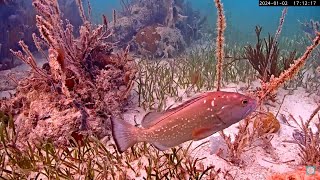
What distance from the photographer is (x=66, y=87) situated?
14.5 feet

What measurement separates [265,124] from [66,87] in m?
3.25

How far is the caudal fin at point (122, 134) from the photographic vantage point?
2.75m

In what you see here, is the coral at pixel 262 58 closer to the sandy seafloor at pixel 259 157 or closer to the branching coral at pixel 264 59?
the branching coral at pixel 264 59

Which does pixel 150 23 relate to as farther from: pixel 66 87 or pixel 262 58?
pixel 66 87

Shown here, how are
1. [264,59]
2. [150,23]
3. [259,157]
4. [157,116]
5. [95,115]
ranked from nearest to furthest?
[157,116]
[259,157]
[95,115]
[264,59]
[150,23]

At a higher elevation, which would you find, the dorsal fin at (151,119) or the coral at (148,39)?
the coral at (148,39)

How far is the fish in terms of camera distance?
2625 mm

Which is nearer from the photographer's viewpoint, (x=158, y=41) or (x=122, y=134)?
(x=122, y=134)

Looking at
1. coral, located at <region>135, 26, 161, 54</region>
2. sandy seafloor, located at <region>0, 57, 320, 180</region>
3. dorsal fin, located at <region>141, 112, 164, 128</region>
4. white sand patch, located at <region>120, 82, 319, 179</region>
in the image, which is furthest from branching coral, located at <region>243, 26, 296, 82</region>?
coral, located at <region>135, 26, 161, 54</region>

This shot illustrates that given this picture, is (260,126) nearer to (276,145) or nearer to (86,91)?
(276,145)

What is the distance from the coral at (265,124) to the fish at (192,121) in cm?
167

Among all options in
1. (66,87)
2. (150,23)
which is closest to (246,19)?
(150,23)
